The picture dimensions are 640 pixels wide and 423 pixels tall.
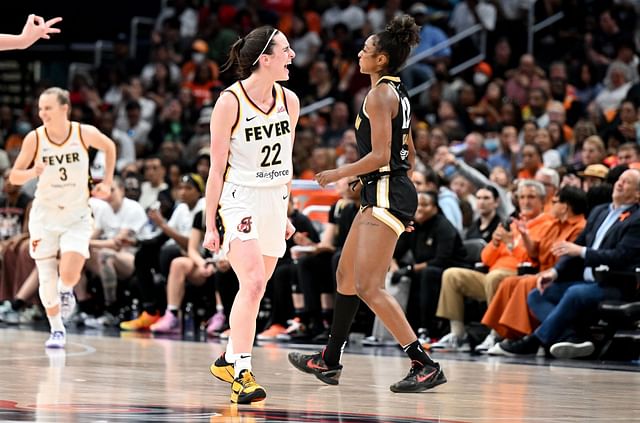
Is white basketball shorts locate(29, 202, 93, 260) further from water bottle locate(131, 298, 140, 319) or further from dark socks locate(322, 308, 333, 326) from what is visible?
water bottle locate(131, 298, 140, 319)

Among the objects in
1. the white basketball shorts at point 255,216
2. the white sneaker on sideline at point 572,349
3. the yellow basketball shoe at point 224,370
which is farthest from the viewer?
the white sneaker on sideline at point 572,349

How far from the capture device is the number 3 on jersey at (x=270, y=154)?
21.3 ft

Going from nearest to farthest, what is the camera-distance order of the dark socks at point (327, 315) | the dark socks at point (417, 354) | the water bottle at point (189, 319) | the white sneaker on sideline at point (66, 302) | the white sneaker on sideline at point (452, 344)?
the dark socks at point (417, 354) → the white sneaker on sideline at point (66, 302) → the white sneaker on sideline at point (452, 344) → the dark socks at point (327, 315) → the water bottle at point (189, 319)

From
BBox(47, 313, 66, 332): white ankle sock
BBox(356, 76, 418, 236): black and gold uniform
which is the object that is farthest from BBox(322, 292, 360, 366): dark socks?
BBox(47, 313, 66, 332): white ankle sock

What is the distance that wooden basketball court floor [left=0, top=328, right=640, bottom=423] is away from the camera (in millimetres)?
5652

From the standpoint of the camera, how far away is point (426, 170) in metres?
11.3

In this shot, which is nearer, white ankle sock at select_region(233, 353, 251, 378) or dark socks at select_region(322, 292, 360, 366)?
white ankle sock at select_region(233, 353, 251, 378)

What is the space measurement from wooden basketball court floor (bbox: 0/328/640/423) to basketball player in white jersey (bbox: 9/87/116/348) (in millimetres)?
508

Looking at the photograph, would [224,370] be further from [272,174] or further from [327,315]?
[327,315]

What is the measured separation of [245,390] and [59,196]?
402 cm

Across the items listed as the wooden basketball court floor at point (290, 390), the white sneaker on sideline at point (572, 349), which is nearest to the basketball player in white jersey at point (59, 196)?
the wooden basketball court floor at point (290, 390)

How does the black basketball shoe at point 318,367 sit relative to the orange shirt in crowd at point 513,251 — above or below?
below

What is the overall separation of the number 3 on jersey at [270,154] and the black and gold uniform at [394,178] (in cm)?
71

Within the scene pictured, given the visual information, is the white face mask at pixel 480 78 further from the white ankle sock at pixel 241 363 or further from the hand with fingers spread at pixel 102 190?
the white ankle sock at pixel 241 363
